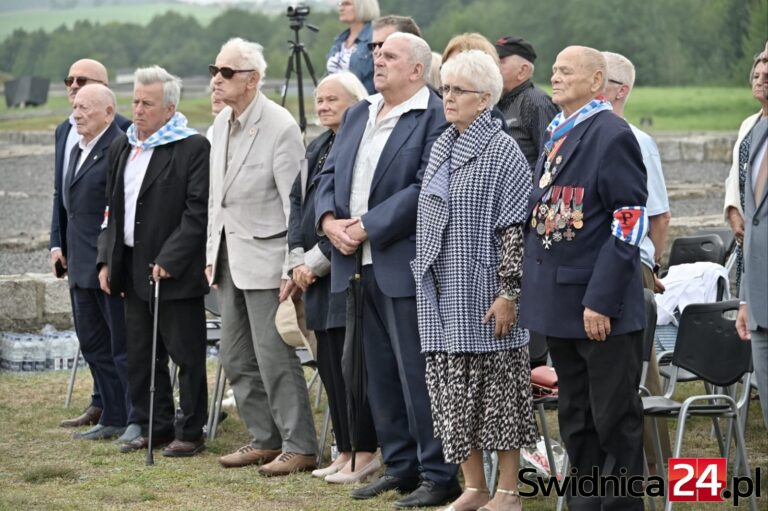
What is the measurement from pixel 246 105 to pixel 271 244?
0.73 m

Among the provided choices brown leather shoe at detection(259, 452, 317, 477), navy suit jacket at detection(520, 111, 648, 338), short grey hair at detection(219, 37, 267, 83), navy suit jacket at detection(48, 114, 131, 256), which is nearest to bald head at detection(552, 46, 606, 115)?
navy suit jacket at detection(520, 111, 648, 338)

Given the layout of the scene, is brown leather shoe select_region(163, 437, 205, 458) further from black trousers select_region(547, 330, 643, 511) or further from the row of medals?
the row of medals

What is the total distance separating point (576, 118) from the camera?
4.84 m

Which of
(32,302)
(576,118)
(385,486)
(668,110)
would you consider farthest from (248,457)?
(668,110)

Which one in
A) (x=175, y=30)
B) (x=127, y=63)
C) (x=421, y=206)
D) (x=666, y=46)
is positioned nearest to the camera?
(x=421, y=206)

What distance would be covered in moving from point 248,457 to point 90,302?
5.38 feet

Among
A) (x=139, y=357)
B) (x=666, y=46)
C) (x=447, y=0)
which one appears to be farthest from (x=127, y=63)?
(x=139, y=357)

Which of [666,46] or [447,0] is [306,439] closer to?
[666,46]

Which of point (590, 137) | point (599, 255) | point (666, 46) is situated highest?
point (666, 46)

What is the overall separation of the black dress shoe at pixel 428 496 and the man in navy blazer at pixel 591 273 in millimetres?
824

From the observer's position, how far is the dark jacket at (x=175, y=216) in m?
6.81

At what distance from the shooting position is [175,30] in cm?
7938

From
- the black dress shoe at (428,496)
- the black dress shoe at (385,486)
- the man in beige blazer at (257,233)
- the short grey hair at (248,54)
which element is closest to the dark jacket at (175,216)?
the man in beige blazer at (257,233)

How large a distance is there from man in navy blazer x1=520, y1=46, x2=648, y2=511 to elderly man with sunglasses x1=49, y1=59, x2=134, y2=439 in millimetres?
3120
